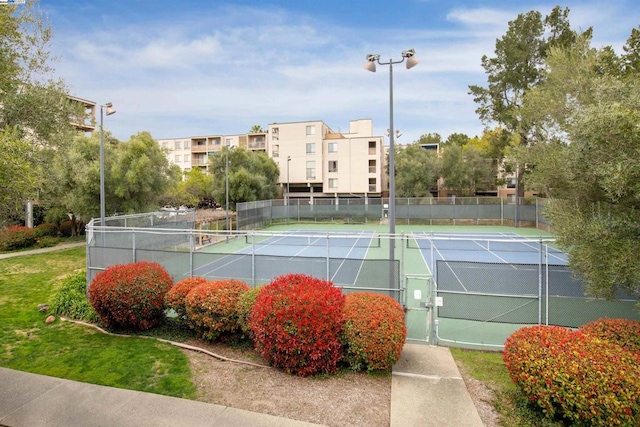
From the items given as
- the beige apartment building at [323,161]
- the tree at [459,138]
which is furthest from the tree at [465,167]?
the tree at [459,138]

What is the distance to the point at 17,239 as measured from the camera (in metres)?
22.5

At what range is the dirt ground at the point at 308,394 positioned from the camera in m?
5.52

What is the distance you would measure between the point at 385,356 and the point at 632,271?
3.90 metres

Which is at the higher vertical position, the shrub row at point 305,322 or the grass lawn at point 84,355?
the shrub row at point 305,322

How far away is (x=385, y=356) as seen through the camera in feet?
21.5

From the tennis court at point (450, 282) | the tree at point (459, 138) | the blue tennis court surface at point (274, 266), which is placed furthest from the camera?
the tree at point (459, 138)

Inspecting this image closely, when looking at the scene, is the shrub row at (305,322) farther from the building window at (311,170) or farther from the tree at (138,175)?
the building window at (311,170)

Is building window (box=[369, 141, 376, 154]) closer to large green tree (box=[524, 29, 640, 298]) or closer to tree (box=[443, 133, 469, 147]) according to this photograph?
tree (box=[443, 133, 469, 147])

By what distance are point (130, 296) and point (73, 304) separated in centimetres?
350

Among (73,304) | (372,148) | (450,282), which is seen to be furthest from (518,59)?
(73,304)

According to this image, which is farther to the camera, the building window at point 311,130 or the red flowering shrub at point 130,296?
the building window at point 311,130

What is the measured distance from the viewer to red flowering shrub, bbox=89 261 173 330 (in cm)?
877

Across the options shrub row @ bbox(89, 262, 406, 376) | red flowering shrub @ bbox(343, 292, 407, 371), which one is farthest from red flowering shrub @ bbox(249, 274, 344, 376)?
red flowering shrub @ bbox(343, 292, 407, 371)

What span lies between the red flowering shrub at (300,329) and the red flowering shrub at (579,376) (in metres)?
2.88
